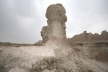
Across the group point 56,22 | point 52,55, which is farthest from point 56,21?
point 52,55

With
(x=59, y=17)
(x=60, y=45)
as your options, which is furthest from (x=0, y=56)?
(x=59, y=17)

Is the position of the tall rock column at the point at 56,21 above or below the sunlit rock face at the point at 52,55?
above

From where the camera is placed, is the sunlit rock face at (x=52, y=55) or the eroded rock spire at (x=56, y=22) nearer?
the sunlit rock face at (x=52, y=55)

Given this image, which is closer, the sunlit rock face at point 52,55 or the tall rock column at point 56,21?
the sunlit rock face at point 52,55

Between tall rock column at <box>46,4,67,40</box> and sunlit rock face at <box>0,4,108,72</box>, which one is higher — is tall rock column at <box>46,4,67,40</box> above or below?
above

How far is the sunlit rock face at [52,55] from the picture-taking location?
9.00 m

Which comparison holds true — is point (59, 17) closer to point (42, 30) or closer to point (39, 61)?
point (42, 30)

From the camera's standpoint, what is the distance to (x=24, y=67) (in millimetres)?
8922

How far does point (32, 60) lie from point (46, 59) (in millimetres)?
713

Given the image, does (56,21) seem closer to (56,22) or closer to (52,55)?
(56,22)

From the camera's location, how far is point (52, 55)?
10.5 metres

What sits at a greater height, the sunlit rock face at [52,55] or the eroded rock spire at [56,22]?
the eroded rock spire at [56,22]

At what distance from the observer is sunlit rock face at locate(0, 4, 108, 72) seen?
900 cm

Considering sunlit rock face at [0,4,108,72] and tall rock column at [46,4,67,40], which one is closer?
sunlit rock face at [0,4,108,72]
